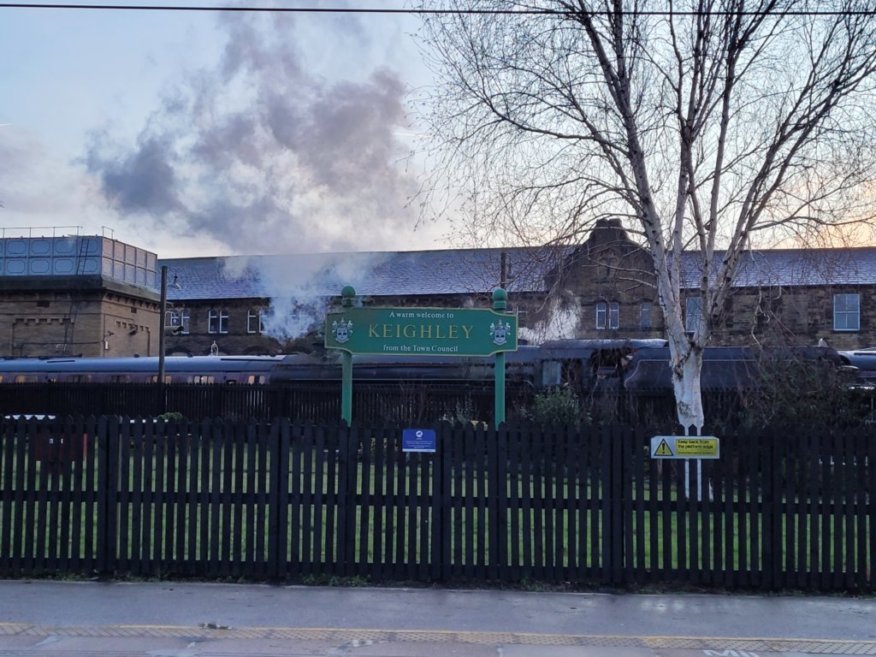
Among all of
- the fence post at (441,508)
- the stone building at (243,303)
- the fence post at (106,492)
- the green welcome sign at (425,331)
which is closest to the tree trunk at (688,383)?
the green welcome sign at (425,331)

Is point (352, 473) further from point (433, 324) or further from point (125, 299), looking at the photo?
point (125, 299)

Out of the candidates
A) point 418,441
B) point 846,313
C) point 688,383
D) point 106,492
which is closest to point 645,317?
point 846,313

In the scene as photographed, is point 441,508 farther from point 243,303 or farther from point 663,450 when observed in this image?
point 243,303

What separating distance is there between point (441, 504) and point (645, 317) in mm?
39917

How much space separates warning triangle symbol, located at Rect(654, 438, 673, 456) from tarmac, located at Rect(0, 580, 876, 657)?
1.37 m

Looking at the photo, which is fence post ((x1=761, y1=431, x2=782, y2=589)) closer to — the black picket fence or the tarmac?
the black picket fence

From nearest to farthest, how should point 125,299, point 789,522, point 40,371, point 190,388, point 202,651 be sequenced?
point 202,651 → point 789,522 → point 190,388 → point 40,371 → point 125,299

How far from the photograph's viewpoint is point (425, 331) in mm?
13094

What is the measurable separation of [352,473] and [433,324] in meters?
5.05

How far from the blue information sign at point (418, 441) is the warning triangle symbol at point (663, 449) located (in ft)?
7.37

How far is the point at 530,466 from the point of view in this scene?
8.30m

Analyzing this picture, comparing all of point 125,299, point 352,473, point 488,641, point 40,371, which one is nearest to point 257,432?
point 352,473

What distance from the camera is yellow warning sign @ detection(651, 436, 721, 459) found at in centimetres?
834

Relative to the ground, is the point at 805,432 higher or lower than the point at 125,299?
lower
